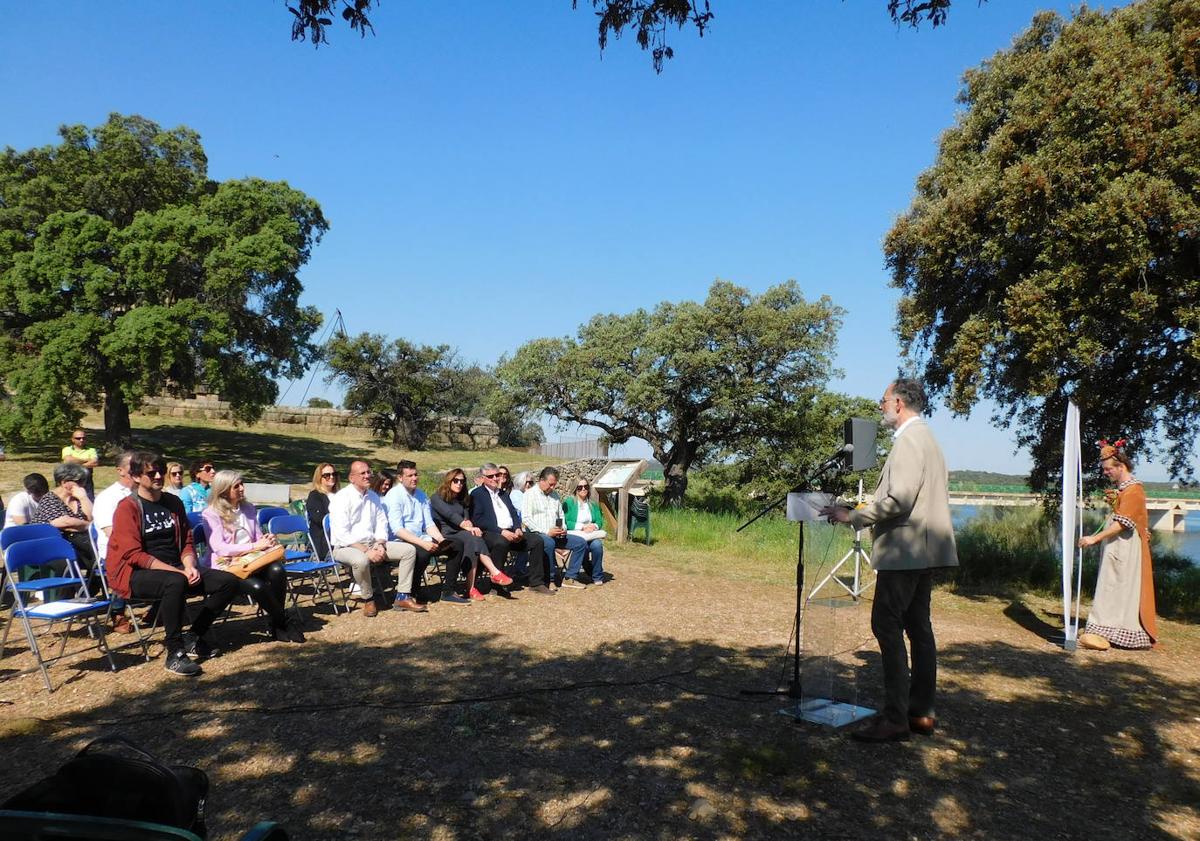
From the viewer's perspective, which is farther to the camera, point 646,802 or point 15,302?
point 15,302

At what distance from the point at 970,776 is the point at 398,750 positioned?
2777 millimetres

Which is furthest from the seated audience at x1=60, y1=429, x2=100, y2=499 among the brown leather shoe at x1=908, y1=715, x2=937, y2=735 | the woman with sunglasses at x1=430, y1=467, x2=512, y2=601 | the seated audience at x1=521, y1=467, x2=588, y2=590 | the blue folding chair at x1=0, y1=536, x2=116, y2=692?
the brown leather shoe at x1=908, y1=715, x2=937, y2=735

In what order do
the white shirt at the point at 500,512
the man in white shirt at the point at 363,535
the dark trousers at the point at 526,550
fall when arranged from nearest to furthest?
the man in white shirt at the point at 363,535, the dark trousers at the point at 526,550, the white shirt at the point at 500,512

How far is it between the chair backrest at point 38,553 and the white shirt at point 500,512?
3.86 metres

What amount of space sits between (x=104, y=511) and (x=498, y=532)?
11.9 ft

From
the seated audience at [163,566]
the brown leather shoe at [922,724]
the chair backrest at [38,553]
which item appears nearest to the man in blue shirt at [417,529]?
the seated audience at [163,566]

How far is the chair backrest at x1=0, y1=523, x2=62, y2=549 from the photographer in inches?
224

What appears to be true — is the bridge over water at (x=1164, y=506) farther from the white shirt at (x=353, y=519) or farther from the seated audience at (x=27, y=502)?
the seated audience at (x=27, y=502)

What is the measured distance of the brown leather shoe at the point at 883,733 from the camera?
4090 mm

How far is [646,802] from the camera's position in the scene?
3.36 metres

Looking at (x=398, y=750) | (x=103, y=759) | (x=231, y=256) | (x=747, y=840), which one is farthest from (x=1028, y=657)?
(x=231, y=256)

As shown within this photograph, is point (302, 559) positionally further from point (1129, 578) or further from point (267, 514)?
point (1129, 578)

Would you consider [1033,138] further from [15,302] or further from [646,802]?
[15,302]

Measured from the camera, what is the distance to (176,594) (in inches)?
204
